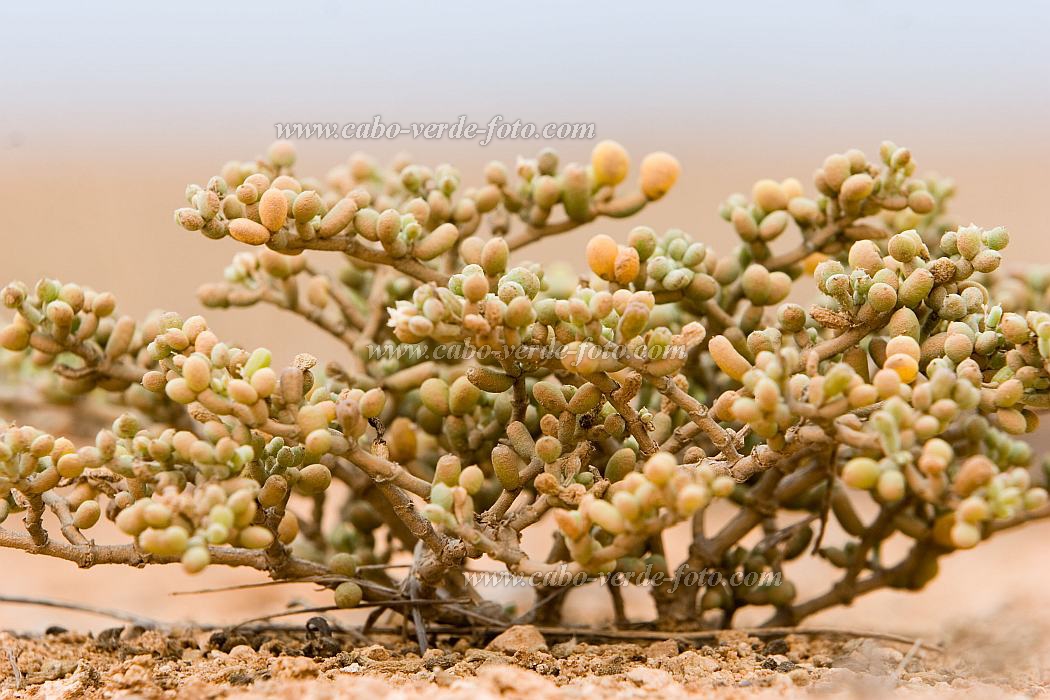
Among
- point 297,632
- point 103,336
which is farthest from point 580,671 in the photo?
point 103,336

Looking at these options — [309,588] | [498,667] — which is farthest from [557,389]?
[309,588]

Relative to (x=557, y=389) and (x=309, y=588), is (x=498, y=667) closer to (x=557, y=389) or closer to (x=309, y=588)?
(x=557, y=389)

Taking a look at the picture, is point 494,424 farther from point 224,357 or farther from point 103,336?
point 103,336

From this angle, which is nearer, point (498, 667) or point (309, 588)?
point (498, 667)

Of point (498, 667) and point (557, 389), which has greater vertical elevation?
point (557, 389)

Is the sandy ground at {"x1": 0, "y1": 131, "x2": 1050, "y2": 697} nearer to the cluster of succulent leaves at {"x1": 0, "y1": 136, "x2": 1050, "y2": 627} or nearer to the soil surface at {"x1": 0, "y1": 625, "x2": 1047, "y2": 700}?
the soil surface at {"x1": 0, "y1": 625, "x2": 1047, "y2": 700}

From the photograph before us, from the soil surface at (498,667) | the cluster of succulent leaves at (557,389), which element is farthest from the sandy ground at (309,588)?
the cluster of succulent leaves at (557,389)

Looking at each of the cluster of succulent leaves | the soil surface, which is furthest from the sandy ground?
the cluster of succulent leaves
